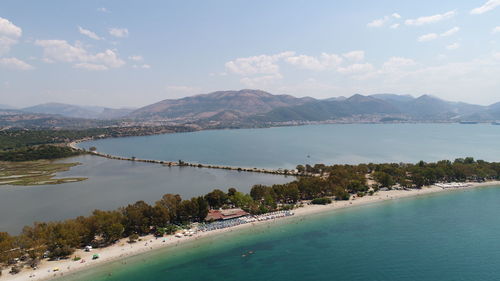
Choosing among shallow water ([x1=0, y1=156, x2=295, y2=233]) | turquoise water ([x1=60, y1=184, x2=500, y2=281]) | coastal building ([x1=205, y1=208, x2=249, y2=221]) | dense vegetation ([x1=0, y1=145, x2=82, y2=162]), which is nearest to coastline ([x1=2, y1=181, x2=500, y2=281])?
turquoise water ([x1=60, y1=184, x2=500, y2=281])

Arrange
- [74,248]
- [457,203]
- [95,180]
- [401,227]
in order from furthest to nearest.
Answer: [95,180] < [457,203] < [401,227] < [74,248]

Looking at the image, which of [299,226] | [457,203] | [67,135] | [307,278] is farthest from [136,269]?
[67,135]

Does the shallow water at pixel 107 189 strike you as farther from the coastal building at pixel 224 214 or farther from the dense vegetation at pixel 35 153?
the dense vegetation at pixel 35 153

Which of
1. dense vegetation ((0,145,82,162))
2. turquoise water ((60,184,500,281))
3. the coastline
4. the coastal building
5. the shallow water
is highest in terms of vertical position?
dense vegetation ((0,145,82,162))

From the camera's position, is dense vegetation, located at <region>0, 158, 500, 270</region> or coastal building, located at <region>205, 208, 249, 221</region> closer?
dense vegetation, located at <region>0, 158, 500, 270</region>

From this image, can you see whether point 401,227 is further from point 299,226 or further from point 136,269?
point 136,269

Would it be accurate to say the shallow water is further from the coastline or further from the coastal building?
the coastline
